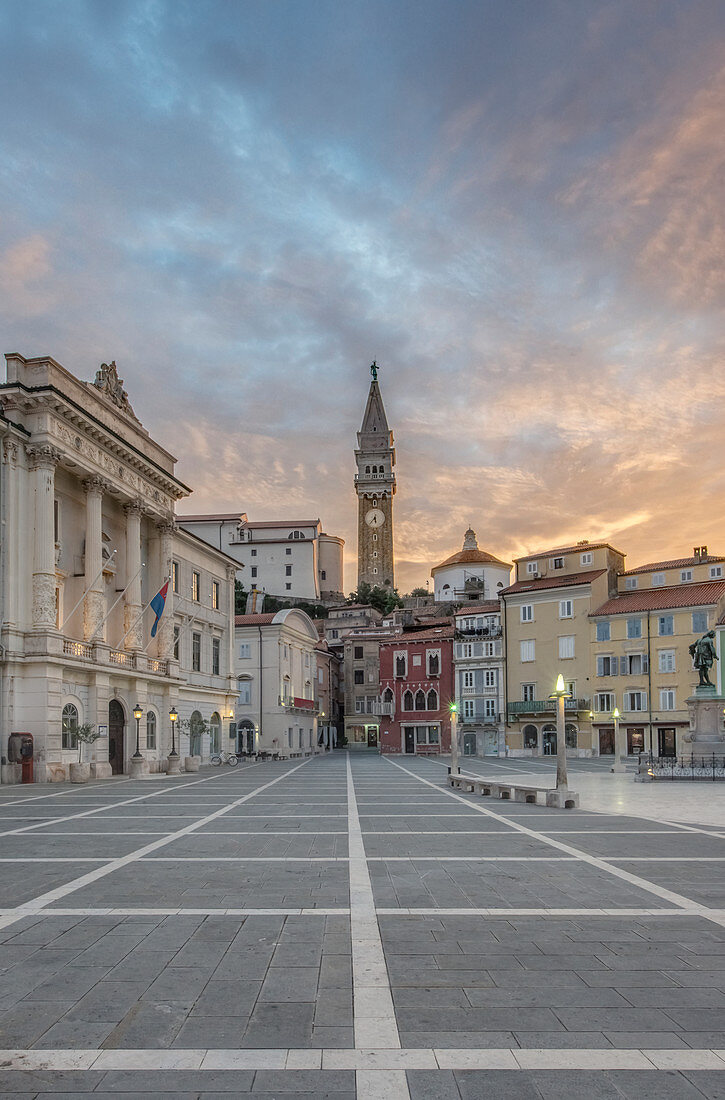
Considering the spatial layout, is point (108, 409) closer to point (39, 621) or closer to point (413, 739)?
point (39, 621)

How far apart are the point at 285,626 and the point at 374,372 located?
130m

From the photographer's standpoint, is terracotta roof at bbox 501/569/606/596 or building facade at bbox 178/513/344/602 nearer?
terracotta roof at bbox 501/569/606/596

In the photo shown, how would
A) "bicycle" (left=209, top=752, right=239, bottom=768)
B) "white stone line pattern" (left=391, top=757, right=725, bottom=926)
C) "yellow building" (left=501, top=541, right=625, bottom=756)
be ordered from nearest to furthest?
"white stone line pattern" (left=391, top=757, right=725, bottom=926) < "bicycle" (left=209, top=752, right=239, bottom=768) < "yellow building" (left=501, top=541, right=625, bottom=756)

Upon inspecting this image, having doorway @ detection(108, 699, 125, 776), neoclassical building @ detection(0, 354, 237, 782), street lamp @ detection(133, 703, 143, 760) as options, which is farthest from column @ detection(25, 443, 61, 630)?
doorway @ detection(108, 699, 125, 776)

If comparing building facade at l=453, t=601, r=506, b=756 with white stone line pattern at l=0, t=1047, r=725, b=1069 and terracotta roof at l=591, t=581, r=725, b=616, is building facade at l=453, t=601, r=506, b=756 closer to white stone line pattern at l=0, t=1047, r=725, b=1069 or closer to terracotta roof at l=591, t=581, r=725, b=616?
terracotta roof at l=591, t=581, r=725, b=616

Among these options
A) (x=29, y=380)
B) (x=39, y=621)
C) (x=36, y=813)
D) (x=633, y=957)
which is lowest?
(x=36, y=813)

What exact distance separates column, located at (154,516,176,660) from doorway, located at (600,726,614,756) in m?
34.6

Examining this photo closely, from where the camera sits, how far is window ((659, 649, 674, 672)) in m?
64.1

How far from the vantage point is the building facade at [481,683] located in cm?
7606

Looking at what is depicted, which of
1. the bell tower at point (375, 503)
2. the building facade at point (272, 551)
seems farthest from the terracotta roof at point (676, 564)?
the bell tower at point (375, 503)

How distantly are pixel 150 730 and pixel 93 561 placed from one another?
10877 millimetres

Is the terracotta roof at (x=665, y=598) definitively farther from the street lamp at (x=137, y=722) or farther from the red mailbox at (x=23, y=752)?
the red mailbox at (x=23, y=752)

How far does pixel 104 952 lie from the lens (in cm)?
814

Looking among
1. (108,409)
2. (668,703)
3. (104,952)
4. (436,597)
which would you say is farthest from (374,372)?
(104,952)
